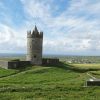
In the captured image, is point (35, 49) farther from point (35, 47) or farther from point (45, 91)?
point (45, 91)

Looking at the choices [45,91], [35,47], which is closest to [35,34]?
[35,47]

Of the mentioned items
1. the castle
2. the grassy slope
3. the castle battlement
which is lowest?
the grassy slope

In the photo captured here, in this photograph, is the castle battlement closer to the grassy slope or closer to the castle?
the castle

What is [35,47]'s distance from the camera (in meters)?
59.2

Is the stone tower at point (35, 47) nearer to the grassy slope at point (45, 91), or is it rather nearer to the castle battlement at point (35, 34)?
the castle battlement at point (35, 34)

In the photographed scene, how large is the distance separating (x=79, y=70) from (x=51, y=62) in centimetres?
610

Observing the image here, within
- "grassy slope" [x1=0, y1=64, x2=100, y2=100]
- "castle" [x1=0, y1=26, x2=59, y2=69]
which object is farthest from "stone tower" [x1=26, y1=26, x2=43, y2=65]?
"grassy slope" [x1=0, y1=64, x2=100, y2=100]

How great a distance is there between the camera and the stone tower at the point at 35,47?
59.0 m

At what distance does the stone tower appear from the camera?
59000 mm

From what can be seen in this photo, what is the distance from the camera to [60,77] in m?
45.2

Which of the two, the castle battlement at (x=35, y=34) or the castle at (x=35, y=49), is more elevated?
the castle battlement at (x=35, y=34)

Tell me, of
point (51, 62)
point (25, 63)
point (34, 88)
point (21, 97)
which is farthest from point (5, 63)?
point (21, 97)

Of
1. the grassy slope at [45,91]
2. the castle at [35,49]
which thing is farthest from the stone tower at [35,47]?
the grassy slope at [45,91]

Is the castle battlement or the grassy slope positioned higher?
the castle battlement
